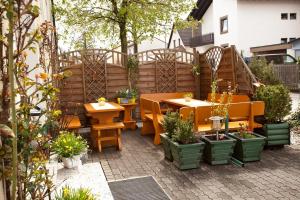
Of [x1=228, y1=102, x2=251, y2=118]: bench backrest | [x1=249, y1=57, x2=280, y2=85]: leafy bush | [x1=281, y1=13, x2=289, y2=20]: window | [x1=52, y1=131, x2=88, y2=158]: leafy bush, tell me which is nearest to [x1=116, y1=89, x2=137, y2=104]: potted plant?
[x1=249, y1=57, x2=280, y2=85]: leafy bush

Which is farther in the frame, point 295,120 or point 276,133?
point 295,120

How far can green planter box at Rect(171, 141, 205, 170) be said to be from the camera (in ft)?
17.5

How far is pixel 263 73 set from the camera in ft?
26.0

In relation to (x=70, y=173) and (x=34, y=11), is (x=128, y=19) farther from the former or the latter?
(x=34, y=11)

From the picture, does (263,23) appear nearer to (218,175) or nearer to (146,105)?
(146,105)

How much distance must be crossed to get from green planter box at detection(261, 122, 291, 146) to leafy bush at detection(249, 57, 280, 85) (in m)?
1.72

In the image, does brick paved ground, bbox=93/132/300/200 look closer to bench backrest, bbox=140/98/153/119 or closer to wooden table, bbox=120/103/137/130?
bench backrest, bbox=140/98/153/119

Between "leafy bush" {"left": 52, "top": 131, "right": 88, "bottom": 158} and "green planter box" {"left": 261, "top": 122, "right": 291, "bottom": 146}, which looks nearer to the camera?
"leafy bush" {"left": 52, "top": 131, "right": 88, "bottom": 158}

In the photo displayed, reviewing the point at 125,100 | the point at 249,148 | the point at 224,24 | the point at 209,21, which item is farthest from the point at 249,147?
the point at 209,21

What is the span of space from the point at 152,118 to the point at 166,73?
296 centimetres

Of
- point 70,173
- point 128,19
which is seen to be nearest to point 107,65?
point 128,19

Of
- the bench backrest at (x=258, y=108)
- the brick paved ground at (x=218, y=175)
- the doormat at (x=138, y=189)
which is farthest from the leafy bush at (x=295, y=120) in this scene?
the doormat at (x=138, y=189)

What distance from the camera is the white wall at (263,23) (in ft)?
72.8

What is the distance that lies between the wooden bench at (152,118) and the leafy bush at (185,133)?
60.8 inches
